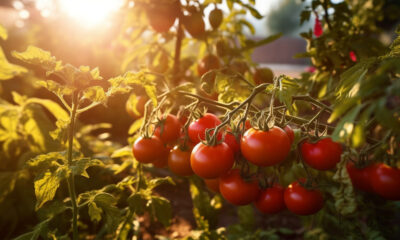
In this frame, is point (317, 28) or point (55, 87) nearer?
point (55, 87)

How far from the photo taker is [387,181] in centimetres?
81

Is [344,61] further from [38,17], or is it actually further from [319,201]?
[38,17]

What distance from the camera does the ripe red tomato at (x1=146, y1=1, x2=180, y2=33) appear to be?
149cm

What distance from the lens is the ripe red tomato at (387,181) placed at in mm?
802

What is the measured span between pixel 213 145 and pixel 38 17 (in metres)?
4.99

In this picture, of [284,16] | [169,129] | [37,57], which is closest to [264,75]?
[169,129]

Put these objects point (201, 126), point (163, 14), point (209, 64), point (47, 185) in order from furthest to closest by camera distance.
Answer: point (209, 64) → point (163, 14) → point (201, 126) → point (47, 185)

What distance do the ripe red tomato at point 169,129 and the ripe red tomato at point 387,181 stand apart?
2.06ft

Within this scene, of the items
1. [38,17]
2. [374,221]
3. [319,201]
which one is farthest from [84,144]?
[38,17]

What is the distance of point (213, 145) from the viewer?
82cm

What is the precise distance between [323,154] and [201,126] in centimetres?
37

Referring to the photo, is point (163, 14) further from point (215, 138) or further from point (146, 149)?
point (215, 138)

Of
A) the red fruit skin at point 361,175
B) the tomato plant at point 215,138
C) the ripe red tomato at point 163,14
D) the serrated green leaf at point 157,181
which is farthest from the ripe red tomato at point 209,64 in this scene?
the red fruit skin at point 361,175

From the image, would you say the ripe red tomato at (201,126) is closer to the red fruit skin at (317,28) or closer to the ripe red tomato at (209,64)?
the ripe red tomato at (209,64)
